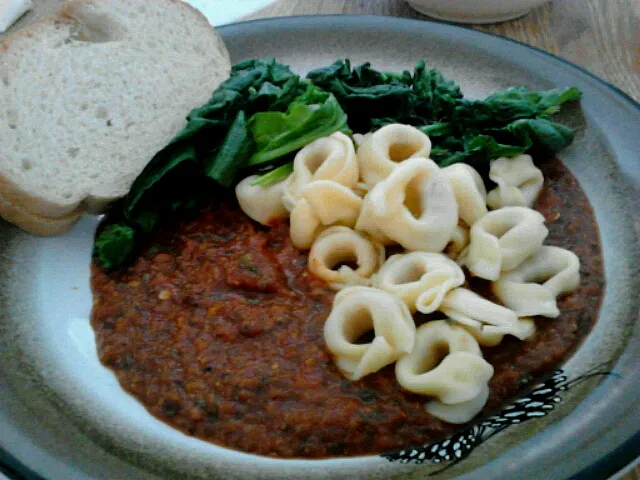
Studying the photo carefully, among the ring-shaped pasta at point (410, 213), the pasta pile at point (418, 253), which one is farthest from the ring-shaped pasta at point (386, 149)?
the ring-shaped pasta at point (410, 213)

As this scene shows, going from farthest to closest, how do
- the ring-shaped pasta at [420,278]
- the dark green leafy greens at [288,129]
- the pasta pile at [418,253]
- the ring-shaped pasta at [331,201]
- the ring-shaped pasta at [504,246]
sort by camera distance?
the dark green leafy greens at [288,129] → the ring-shaped pasta at [331,201] → the ring-shaped pasta at [504,246] → the ring-shaped pasta at [420,278] → the pasta pile at [418,253]

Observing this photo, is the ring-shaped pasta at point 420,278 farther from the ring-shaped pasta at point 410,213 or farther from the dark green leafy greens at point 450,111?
the dark green leafy greens at point 450,111

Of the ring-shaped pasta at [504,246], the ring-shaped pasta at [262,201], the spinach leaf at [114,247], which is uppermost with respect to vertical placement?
the ring-shaped pasta at [504,246]

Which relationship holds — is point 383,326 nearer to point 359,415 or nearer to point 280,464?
point 359,415

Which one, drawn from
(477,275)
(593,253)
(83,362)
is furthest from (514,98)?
(83,362)

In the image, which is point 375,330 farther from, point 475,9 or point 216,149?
point 475,9

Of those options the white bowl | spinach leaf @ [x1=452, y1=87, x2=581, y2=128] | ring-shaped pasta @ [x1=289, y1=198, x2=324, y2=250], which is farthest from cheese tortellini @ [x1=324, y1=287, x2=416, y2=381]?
the white bowl
